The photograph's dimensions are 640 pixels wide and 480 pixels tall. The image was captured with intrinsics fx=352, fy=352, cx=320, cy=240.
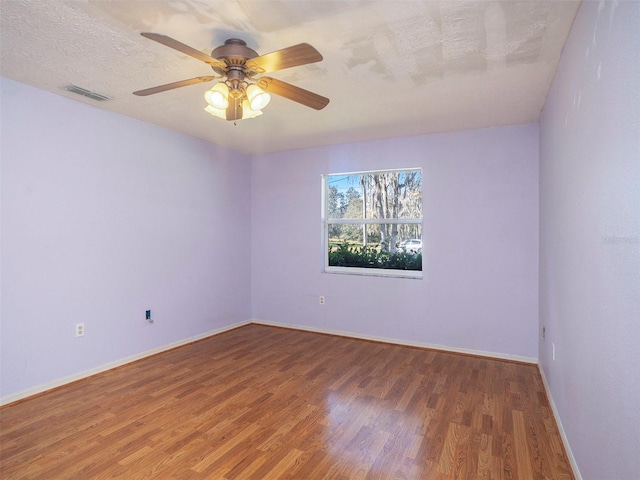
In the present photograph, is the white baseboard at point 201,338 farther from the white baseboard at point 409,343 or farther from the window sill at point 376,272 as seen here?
the window sill at point 376,272

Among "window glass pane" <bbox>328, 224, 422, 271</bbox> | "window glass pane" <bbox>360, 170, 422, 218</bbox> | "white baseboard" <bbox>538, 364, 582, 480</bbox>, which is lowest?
"white baseboard" <bbox>538, 364, 582, 480</bbox>

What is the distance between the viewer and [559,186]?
2.39 metres

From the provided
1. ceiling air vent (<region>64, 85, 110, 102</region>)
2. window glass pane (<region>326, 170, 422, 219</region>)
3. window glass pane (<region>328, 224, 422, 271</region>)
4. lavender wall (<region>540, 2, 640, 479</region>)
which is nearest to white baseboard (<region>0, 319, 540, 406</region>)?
window glass pane (<region>328, 224, 422, 271</region>)

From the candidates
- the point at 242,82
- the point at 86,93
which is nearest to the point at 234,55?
the point at 242,82

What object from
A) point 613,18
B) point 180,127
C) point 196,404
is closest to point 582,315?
point 613,18

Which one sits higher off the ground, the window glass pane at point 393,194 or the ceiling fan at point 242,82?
the ceiling fan at point 242,82

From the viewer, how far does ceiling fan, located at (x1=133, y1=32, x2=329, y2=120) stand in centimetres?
182

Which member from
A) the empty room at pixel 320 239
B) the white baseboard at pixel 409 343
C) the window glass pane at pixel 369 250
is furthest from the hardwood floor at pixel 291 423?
the window glass pane at pixel 369 250

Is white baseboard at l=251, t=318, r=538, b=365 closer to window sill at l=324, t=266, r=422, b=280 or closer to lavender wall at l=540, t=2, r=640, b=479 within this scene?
window sill at l=324, t=266, r=422, b=280

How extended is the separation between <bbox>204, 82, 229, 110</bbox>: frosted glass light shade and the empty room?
2 centimetres

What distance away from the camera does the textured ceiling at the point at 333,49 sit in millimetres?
1822

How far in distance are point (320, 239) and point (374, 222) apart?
30.7 inches

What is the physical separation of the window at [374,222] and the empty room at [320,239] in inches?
1.2

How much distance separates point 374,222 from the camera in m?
4.61
